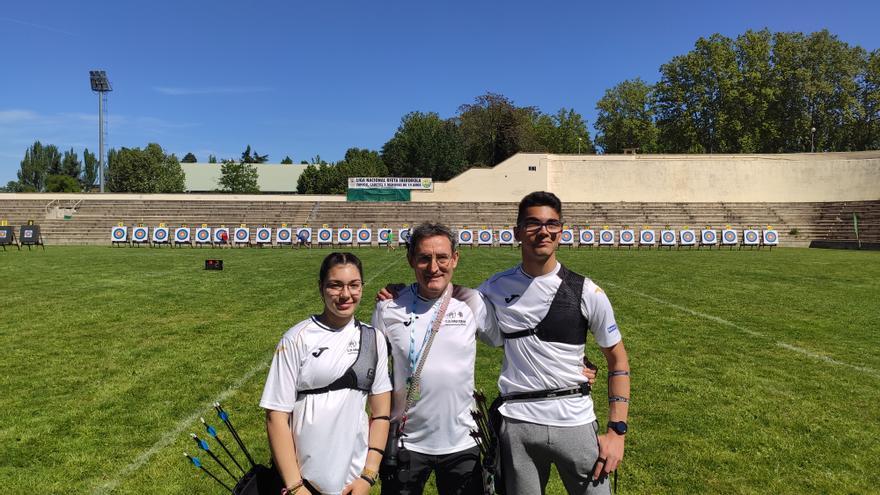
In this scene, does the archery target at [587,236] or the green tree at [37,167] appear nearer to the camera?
the archery target at [587,236]

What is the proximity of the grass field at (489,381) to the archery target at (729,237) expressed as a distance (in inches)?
772

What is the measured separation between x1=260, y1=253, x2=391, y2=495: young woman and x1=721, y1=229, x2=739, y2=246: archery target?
3405 centimetres

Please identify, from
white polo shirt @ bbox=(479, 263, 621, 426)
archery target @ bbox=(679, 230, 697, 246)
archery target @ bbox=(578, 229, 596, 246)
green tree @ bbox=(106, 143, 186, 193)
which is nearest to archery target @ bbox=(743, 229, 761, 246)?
archery target @ bbox=(679, 230, 697, 246)

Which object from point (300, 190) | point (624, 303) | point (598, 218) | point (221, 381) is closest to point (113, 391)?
point (221, 381)

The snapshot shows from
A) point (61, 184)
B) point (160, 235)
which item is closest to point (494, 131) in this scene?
point (160, 235)

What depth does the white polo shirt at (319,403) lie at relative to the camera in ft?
7.76

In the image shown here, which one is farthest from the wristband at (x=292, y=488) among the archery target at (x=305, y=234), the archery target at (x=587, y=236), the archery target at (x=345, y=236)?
the archery target at (x=345, y=236)

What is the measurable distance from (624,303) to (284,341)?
1001cm

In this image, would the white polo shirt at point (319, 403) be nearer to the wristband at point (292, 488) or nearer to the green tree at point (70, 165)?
the wristband at point (292, 488)

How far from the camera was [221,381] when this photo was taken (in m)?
6.03

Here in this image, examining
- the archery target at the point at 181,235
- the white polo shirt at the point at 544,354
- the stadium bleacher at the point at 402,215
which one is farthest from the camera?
the stadium bleacher at the point at 402,215

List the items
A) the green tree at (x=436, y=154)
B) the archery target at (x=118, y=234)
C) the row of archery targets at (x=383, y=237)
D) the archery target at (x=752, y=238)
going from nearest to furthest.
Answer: the archery target at (x=752, y=238), the row of archery targets at (x=383, y=237), the archery target at (x=118, y=234), the green tree at (x=436, y=154)

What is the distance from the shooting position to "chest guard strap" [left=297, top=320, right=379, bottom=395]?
7.98 feet

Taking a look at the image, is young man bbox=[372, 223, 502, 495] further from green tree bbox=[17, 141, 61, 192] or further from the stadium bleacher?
green tree bbox=[17, 141, 61, 192]
